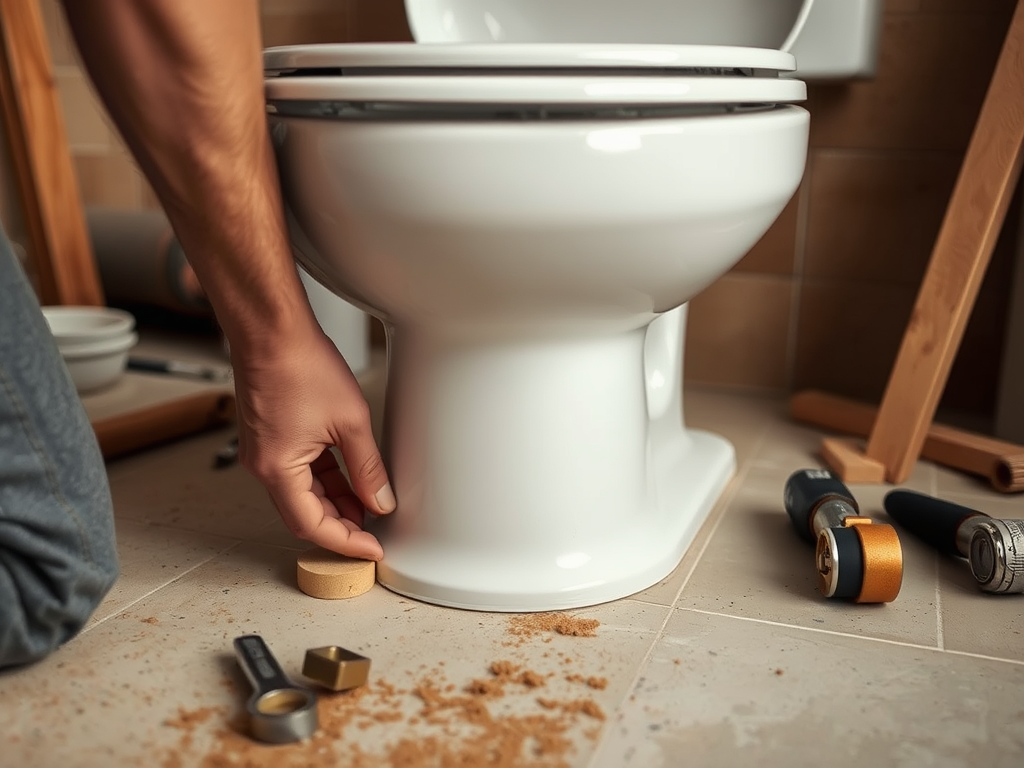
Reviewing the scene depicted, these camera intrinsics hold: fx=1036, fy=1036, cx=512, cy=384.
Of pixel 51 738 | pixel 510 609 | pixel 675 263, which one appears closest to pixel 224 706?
pixel 51 738

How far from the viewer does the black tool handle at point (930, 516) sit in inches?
38.9

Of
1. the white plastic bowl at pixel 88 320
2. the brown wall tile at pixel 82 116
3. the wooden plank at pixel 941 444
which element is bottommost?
the wooden plank at pixel 941 444

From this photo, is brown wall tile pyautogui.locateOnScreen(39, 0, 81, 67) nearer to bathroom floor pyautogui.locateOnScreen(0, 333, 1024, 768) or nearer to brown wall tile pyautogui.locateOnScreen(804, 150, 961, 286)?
bathroom floor pyautogui.locateOnScreen(0, 333, 1024, 768)

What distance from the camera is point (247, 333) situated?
80cm

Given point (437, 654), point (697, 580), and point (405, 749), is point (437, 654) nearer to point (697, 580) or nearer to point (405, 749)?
point (405, 749)

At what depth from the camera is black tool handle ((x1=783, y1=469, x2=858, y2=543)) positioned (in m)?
1.01

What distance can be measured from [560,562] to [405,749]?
0.25m

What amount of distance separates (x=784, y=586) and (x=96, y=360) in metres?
1.01

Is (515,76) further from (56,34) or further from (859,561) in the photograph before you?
(56,34)

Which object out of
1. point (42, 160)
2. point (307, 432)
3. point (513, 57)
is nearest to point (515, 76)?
point (513, 57)

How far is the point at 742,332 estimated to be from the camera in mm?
1590

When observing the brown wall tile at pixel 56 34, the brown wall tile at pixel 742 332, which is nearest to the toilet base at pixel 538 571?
the brown wall tile at pixel 742 332

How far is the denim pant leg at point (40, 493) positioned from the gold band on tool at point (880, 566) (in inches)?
24.1

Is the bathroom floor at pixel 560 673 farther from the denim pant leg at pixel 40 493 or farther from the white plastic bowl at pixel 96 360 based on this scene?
the white plastic bowl at pixel 96 360
